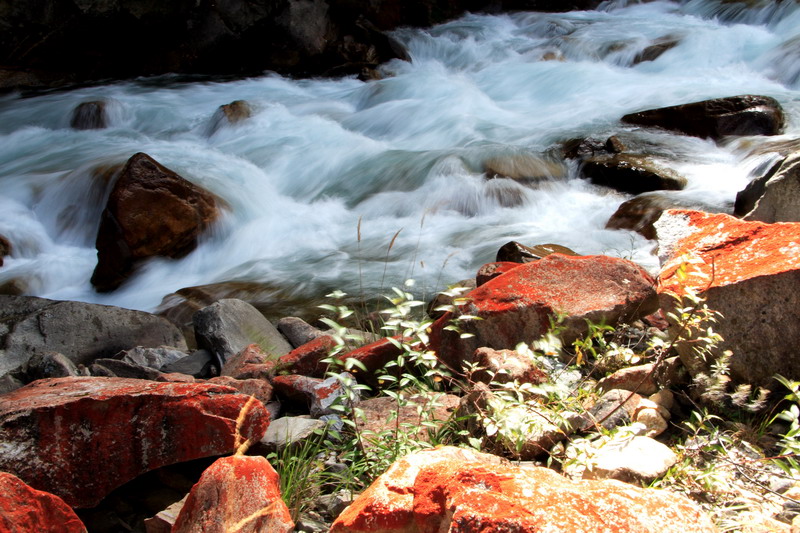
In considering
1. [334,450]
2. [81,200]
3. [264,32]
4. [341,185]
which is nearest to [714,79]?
[341,185]

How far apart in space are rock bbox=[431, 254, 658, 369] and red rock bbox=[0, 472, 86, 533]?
5.72 feet

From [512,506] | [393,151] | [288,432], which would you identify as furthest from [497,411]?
[393,151]

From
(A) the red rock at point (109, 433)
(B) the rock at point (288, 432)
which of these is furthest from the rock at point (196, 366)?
(A) the red rock at point (109, 433)

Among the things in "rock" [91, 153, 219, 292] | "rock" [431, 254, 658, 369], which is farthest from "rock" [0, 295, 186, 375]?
"rock" [431, 254, 658, 369]

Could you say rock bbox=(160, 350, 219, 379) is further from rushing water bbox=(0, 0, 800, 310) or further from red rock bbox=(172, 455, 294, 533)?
red rock bbox=(172, 455, 294, 533)

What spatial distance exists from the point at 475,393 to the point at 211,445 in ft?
3.31

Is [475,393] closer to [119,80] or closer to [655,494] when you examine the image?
[655,494]

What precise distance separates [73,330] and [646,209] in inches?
208

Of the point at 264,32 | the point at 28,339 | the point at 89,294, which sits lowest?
the point at 89,294

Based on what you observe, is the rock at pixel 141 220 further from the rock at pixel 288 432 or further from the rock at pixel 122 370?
the rock at pixel 288 432

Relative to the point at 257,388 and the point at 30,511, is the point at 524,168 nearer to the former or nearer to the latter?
the point at 257,388

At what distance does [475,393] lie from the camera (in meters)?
2.54

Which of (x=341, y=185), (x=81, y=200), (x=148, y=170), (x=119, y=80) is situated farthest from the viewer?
(x=119, y=80)

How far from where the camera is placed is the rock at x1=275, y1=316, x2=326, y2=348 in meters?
4.86
